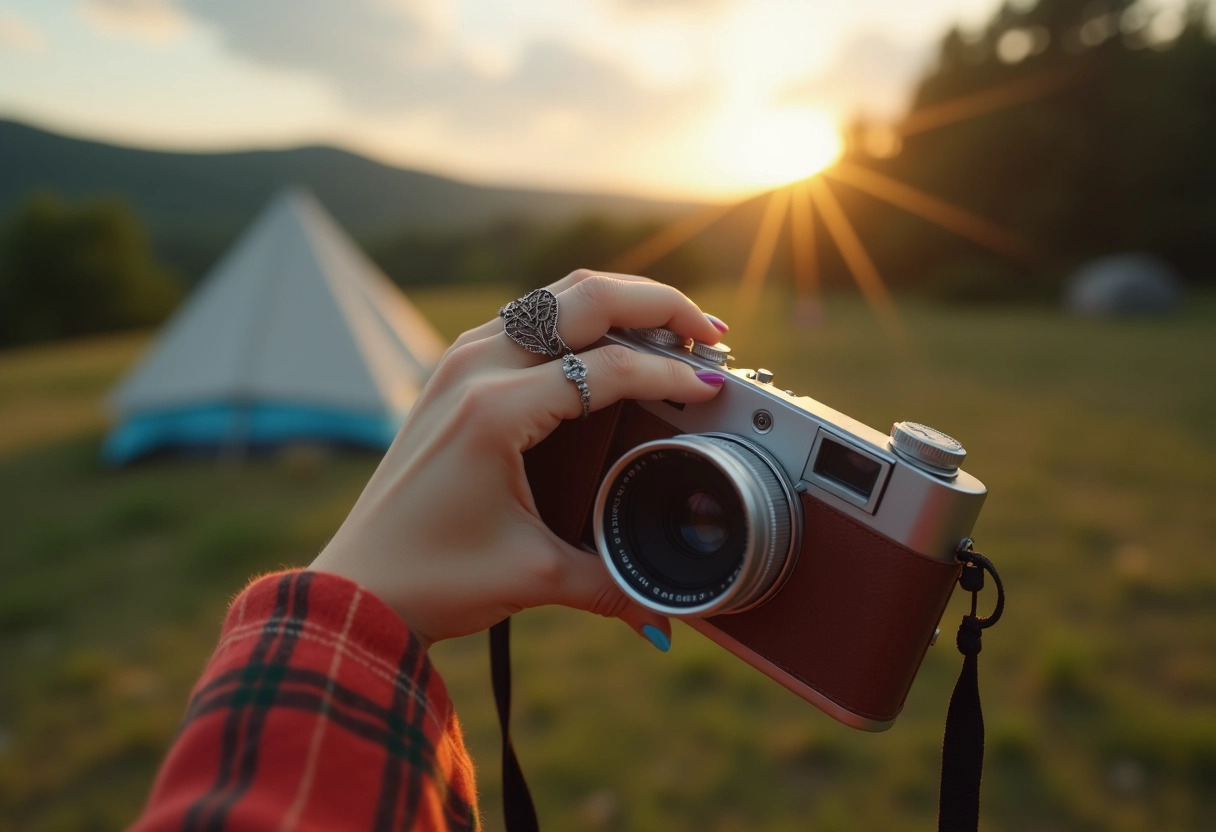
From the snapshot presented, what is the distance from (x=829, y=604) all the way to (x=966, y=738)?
29cm

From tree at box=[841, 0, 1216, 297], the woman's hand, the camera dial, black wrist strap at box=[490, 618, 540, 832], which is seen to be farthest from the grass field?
tree at box=[841, 0, 1216, 297]

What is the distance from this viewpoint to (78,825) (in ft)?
7.82

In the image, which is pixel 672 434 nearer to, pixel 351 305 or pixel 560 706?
pixel 560 706

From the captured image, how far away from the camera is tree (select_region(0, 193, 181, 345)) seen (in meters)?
32.3

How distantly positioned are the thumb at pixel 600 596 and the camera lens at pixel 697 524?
0.04 m

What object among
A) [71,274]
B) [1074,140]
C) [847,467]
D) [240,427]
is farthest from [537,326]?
[71,274]

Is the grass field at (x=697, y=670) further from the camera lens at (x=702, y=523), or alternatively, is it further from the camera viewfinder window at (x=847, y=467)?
the camera viewfinder window at (x=847, y=467)

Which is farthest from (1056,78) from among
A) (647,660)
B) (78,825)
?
(78,825)

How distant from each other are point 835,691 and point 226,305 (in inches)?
245

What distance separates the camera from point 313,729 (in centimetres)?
77

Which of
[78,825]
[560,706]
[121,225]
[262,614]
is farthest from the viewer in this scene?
[121,225]

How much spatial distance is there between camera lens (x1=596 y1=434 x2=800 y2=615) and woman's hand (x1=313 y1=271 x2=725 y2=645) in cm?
6

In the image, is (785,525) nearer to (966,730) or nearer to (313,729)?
(966,730)

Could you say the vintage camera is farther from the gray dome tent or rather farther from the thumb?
the gray dome tent
